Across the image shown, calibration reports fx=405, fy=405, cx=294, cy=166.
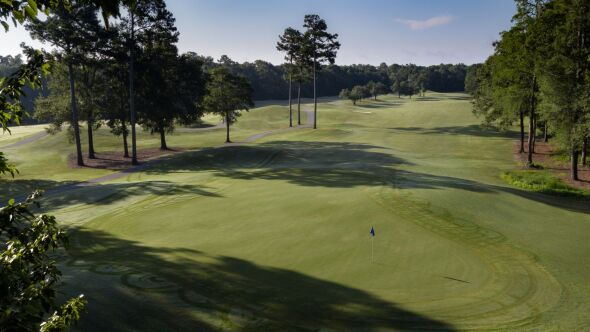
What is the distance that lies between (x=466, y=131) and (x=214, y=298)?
66165 mm

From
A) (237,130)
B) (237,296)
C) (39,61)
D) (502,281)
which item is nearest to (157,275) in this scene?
(237,296)

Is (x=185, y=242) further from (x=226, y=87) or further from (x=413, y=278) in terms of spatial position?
(x=226, y=87)

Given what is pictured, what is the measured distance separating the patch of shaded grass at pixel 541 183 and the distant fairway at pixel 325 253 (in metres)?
2.01

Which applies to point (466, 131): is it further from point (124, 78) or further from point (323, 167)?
point (124, 78)

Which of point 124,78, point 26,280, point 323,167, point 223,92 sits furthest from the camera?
point 223,92

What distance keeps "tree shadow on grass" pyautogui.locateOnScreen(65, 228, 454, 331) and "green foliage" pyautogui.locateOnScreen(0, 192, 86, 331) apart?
581 centimetres

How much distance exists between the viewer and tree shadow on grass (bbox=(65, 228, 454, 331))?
11.4 m

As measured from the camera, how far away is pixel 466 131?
69.9 m

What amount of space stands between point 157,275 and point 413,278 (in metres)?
9.08

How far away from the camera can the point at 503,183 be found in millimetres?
34719

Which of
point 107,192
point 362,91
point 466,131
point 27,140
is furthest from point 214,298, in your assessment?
point 362,91

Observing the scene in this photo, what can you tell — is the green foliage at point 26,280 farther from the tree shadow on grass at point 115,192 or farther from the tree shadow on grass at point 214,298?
the tree shadow on grass at point 115,192

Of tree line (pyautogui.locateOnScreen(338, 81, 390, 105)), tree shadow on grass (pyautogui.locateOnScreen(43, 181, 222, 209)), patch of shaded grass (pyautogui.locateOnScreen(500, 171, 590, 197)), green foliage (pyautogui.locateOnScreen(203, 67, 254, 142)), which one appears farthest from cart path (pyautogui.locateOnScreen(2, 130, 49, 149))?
tree line (pyautogui.locateOnScreen(338, 81, 390, 105))

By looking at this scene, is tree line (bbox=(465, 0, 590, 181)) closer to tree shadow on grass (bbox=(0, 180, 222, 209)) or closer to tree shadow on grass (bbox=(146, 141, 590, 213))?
tree shadow on grass (bbox=(146, 141, 590, 213))
